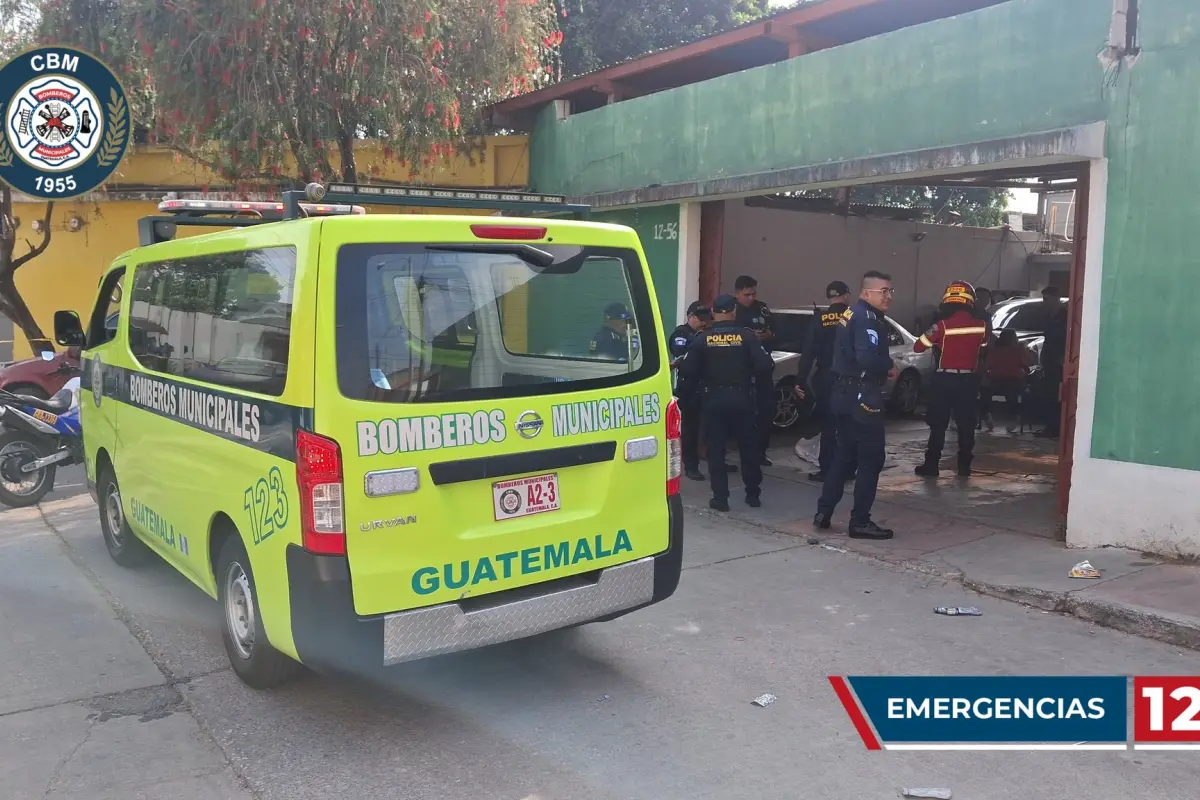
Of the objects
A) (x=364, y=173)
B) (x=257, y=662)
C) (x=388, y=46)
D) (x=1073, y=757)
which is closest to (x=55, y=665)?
(x=257, y=662)

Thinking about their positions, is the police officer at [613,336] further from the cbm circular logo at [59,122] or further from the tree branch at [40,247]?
the tree branch at [40,247]

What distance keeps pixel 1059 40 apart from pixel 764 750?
16.7 ft

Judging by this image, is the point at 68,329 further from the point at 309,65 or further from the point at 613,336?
the point at 613,336

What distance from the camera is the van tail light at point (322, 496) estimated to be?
11.3 ft

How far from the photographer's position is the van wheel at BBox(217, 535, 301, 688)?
4082 millimetres

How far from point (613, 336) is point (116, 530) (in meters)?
3.84

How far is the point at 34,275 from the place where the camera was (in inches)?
567

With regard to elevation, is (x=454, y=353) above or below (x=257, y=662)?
above

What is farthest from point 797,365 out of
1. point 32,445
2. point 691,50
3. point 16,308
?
point 16,308

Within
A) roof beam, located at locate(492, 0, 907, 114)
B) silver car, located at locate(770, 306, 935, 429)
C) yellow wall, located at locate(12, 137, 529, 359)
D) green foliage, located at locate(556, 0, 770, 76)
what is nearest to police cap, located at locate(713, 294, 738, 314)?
roof beam, located at locate(492, 0, 907, 114)

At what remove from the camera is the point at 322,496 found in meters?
3.47

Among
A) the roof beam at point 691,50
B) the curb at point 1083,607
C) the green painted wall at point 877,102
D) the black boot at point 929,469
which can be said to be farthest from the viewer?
the black boot at point 929,469

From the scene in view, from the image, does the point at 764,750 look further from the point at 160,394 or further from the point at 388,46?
the point at 388,46

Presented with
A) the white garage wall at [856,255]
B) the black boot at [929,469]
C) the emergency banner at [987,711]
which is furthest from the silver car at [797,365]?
the emergency banner at [987,711]
